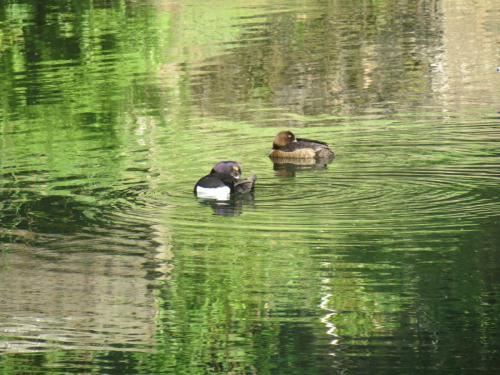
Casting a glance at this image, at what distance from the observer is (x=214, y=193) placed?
1527 cm

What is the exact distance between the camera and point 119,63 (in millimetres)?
28172

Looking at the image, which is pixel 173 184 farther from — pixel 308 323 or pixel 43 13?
pixel 43 13

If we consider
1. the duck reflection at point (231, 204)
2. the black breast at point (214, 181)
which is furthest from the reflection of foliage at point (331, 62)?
the duck reflection at point (231, 204)

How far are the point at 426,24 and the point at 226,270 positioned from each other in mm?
21013

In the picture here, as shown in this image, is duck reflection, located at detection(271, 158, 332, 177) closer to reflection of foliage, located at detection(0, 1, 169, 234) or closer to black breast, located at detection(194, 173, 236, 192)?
black breast, located at detection(194, 173, 236, 192)

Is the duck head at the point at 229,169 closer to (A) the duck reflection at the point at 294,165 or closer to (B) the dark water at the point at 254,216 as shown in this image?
(B) the dark water at the point at 254,216

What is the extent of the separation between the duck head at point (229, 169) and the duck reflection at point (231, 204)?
0.40 metres

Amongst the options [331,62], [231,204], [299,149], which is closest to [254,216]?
[231,204]

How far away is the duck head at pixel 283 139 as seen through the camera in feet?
59.7

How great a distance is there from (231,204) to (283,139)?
3317 mm

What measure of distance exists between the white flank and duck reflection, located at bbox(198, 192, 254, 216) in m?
0.04

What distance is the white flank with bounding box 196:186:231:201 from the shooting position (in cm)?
1525

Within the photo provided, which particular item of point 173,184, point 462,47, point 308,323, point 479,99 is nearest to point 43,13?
point 462,47

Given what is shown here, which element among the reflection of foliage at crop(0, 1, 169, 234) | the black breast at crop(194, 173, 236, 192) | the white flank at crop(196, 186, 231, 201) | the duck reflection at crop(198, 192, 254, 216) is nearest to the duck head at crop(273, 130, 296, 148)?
the reflection of foliage at crop(0, 1, 169, 234)
